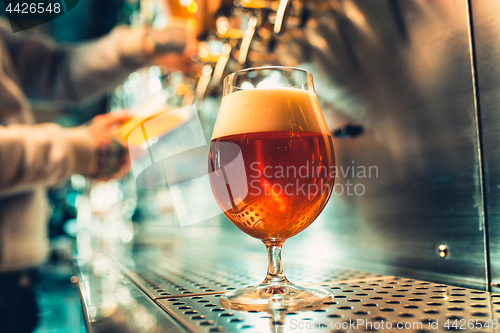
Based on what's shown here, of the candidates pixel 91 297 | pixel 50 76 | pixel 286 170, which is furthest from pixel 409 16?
pixel 50 76

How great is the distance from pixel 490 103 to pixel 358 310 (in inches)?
14.6

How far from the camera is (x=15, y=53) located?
1580 mm

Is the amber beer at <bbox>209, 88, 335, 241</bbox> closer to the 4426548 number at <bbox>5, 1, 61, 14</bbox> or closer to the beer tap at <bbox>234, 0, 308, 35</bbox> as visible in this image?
the beer tap at <bbox>234, 0, 308, 35</bbox>

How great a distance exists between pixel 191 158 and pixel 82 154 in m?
0.37

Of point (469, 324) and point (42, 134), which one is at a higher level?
point (42, 134)

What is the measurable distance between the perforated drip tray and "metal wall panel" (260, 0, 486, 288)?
0.11m

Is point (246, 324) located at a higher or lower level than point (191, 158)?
lower

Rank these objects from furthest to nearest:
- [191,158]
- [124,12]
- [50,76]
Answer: [124,12], [50,76], [191,158]

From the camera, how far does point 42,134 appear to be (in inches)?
42.4

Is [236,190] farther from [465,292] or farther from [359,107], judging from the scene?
[359,107]

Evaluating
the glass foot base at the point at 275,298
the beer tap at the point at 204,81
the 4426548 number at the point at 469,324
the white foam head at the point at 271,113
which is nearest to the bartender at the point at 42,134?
the beer tap at the point at 204,81

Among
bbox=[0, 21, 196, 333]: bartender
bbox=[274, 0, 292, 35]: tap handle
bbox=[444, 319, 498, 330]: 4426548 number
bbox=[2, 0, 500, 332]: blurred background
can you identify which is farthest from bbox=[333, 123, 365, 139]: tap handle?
bbox=[0, 21, 196, 333]: bartender

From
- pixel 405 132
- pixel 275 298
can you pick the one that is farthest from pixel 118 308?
pixel 405 132

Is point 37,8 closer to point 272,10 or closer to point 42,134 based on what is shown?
point 42,134
